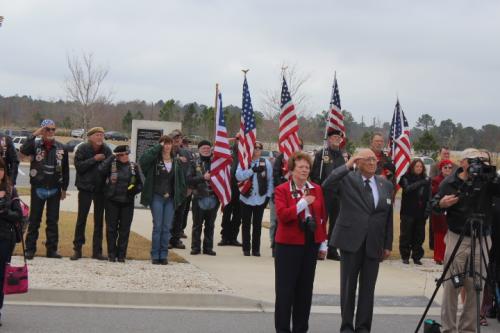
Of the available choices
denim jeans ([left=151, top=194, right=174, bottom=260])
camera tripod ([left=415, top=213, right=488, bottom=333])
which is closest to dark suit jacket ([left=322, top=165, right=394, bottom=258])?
camera tripod ([left=415, top=213, right=488, bottom=333])

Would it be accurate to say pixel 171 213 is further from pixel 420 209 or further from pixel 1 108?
pixel 1 108

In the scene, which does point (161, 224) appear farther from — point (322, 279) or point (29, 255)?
point (322, 279)

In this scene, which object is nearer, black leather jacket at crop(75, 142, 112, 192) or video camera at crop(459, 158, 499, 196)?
video camera at crop(459, 158, 499, 196)

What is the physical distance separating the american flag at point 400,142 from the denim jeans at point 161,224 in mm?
5122

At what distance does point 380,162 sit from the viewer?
13.3 m

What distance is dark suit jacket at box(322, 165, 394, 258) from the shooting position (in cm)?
776

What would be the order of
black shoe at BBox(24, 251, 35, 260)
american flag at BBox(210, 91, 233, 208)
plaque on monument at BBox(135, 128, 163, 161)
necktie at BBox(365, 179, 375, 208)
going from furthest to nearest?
plaque on monument at BBox(135, 128, 163, 161) < american flag at BBox(210, 91, 233, 208) < black shoe at BBox(24, 251, 35, 260) < necktie at BBox(365, 179, 375, 208)

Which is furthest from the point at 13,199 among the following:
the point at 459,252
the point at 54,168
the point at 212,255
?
the point at 212,255

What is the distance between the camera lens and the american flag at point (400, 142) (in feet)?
50.6

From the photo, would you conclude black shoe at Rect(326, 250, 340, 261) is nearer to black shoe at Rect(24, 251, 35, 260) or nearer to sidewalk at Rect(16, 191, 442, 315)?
sidewalk at Rect(16, 191, 442, 315)

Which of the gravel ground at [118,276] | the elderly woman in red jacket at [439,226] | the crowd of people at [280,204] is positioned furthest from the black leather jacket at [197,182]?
the elderly woman in red jacket at [439,226]

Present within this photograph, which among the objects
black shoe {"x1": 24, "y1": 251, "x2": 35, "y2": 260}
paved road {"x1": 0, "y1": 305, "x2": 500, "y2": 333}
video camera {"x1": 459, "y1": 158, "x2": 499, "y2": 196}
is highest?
video camera {"x1": 459, "y1": 158, "x2": 499, "y2": 196}

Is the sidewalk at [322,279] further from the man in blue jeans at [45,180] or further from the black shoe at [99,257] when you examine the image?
the man in blue jeans at [45,180]

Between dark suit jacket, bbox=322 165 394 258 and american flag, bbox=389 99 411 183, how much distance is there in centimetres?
720
